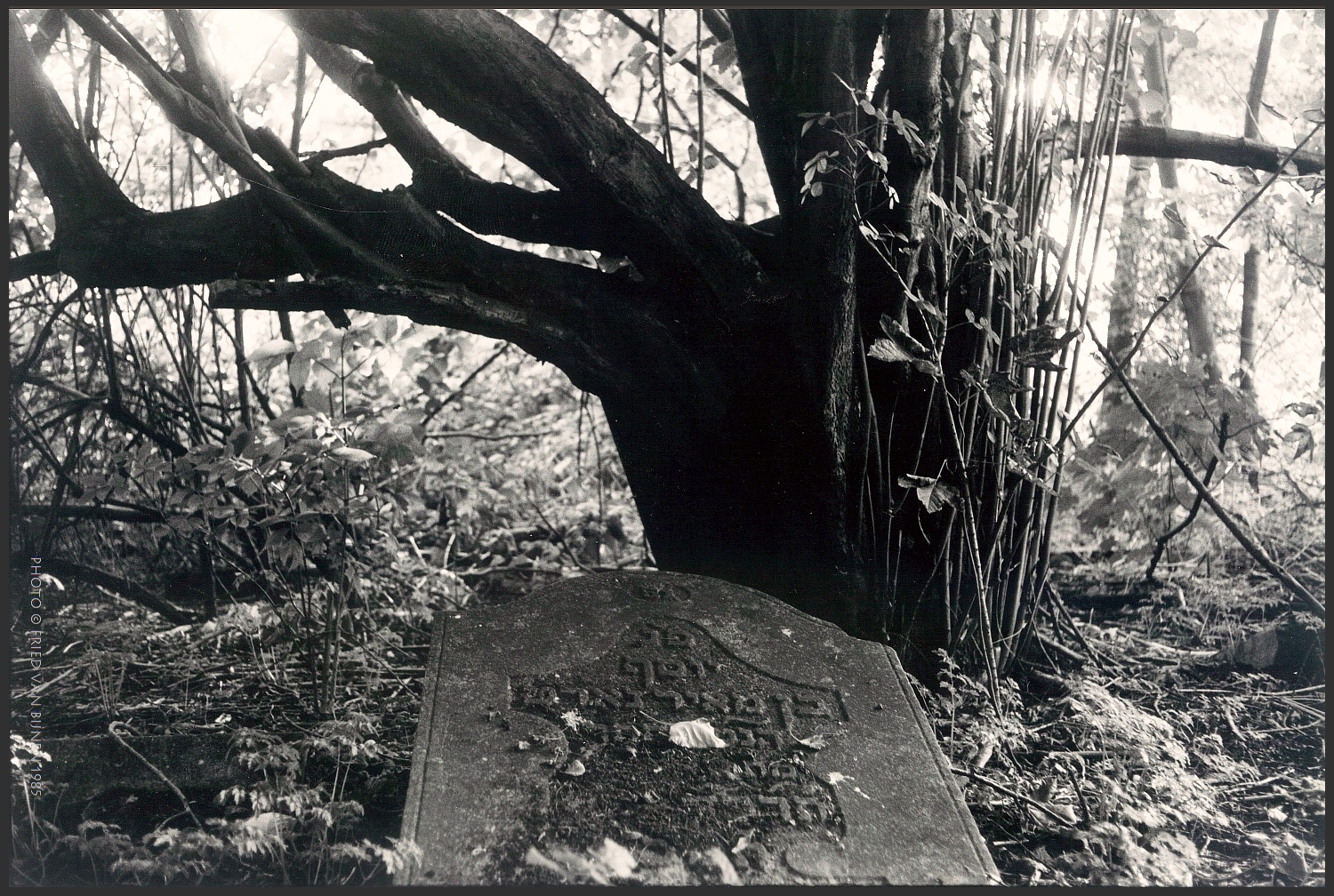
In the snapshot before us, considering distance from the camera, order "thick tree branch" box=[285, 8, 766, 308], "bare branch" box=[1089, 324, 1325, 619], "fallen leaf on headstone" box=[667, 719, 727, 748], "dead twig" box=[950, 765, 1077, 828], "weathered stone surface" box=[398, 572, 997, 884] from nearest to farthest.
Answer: "weathered stone surface" box=[398, 572, 997, 884] → "fallen leaf on headstone" box=[667, 719, 727, 748] → "dead twig" box=[950, 765, 1077, 828] → "thick tree branch" box=[285, 8, 766, 308] → "bare branch" box=[1089, 324, 1325, 619]

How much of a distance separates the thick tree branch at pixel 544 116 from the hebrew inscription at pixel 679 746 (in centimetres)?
113

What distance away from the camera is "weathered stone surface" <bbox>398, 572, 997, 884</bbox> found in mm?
1872

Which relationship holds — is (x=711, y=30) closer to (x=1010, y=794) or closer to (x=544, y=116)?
(x=544, y=116)

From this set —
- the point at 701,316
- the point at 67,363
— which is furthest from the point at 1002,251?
the point at 67,363

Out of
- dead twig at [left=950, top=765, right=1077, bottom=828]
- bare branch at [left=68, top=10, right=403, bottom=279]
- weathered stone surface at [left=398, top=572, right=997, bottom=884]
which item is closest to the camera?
weathered stone surface at [left=398, top=572, right=997, bottom=884]

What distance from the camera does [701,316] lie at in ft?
9.63

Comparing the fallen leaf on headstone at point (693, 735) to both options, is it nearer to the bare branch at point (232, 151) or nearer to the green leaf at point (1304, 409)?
the bare branch at point (232, 151)

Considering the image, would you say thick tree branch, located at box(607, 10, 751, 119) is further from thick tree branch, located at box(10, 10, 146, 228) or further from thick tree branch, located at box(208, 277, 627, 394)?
→ thick tree branch, located at box(10, 10, 146, 228)

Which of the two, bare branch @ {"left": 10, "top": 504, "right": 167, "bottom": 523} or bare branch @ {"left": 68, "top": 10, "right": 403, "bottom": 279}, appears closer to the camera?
bare branch @ {"left": 68, "top": 10, "right": 403, "bottom": 279}

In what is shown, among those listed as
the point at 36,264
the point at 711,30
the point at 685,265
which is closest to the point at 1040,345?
the point at 685,265

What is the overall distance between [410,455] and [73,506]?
1.64 meters

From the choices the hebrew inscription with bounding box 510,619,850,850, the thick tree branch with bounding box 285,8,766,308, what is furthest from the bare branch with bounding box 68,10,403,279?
the hebrew inscription with bounding box 510,619,850,850

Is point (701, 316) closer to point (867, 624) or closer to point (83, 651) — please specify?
point (867, 624)

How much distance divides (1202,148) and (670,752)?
3.15 m
